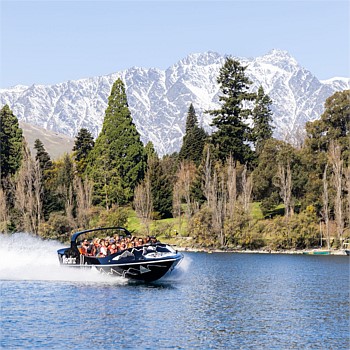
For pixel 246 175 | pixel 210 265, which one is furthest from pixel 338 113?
pixel 210 265

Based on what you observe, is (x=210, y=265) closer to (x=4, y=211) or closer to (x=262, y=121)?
(x=4, y=211)

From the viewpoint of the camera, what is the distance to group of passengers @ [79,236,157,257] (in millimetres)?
50228

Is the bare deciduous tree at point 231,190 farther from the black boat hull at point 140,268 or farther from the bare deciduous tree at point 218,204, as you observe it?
the black boat hull at point 140,268

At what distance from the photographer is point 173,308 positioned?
1539 inches

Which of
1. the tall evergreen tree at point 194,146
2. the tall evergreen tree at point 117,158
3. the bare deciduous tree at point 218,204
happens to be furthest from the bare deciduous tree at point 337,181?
the tall evergreen tree at point 194,146

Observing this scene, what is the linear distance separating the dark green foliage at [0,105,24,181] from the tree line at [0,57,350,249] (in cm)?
14

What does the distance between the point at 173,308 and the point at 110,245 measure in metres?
12.4

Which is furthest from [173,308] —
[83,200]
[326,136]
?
[326,136]

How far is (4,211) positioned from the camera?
9781cm

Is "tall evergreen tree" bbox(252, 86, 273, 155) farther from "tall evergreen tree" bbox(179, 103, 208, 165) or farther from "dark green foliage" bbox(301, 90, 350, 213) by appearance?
"dark green foliage" bbox(301, 90, 350, 213)

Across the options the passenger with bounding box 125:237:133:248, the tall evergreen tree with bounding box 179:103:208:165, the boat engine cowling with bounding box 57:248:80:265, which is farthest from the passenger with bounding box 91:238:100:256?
the tall evergreen tree with bounding box 179:103:208:165

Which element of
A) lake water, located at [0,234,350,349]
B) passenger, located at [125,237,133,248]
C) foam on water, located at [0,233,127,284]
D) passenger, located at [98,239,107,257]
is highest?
passenger, located at [125,237,133,248]

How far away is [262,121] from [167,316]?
98351 millimetres

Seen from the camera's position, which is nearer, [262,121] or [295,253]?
[295,253]
